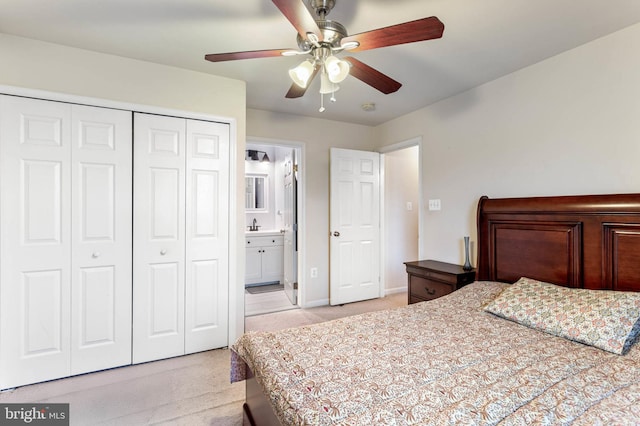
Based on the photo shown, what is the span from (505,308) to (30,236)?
126 inches

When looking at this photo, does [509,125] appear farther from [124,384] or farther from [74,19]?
[124,384]

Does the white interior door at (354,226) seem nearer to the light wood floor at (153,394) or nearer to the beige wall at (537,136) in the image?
the beige wall at (537,136)

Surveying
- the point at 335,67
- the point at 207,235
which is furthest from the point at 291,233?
the point at 335,67

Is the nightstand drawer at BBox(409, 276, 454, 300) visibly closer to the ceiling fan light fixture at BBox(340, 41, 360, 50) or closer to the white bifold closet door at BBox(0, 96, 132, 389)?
the ceiling fan light fixture at BBox(340, 41, 360, 50)

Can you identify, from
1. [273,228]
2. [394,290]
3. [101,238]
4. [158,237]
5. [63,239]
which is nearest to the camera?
[63,239]

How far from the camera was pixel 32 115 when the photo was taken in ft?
6.88

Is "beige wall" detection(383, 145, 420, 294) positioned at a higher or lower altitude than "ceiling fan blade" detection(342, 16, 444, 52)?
lower

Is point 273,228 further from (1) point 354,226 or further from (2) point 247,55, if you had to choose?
(2) point 247,55

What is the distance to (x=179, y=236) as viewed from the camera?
2.55 m

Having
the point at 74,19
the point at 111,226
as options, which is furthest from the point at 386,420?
the point at 74,19

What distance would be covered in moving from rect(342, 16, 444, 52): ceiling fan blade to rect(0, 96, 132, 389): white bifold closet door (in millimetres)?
1939

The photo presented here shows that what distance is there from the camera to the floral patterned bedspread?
975 millimetres

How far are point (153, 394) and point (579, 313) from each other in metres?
2.63

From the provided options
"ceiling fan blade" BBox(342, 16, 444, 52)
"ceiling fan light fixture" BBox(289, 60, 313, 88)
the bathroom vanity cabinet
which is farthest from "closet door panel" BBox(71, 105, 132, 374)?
the bathroom vanity cabinet
